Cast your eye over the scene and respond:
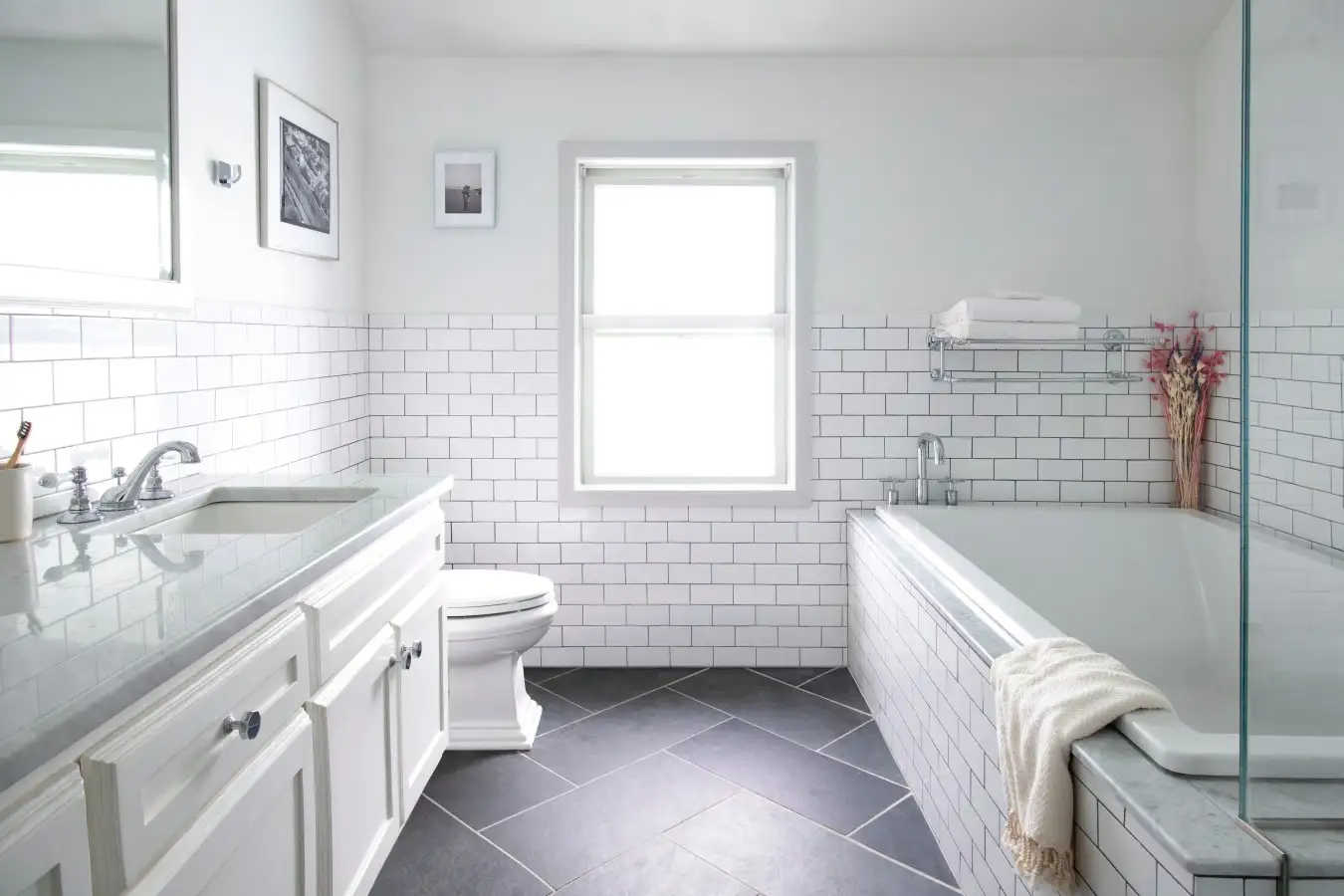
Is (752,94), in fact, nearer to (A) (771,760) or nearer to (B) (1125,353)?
(B) (1125,353)

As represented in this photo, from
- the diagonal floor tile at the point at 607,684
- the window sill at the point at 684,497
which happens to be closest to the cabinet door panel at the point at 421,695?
the diagonal floor tile at the point at 607,684

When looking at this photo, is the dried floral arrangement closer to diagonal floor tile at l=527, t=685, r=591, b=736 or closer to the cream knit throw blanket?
the cream knit throw blanket

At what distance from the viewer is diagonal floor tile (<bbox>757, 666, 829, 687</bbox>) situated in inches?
146

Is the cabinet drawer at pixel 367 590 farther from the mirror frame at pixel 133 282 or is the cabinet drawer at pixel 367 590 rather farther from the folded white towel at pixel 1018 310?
the folded white towel at pixel 1018 310

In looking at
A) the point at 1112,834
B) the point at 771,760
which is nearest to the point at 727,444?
the point at 771,760

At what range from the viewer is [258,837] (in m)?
1.41

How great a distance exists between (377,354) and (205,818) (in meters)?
2.75

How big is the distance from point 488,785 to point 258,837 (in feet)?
4.89

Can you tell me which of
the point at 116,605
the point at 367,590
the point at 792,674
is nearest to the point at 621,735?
the point at 792,674

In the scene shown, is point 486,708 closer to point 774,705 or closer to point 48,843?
point 774,705

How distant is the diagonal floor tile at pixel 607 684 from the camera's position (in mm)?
3519

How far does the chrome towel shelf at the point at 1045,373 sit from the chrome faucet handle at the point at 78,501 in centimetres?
275

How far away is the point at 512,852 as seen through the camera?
247cm

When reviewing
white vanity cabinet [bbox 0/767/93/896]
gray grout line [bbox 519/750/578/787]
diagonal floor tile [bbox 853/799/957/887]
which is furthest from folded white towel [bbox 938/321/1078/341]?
white vanity cabinet [bbox 0/767/93/896]
